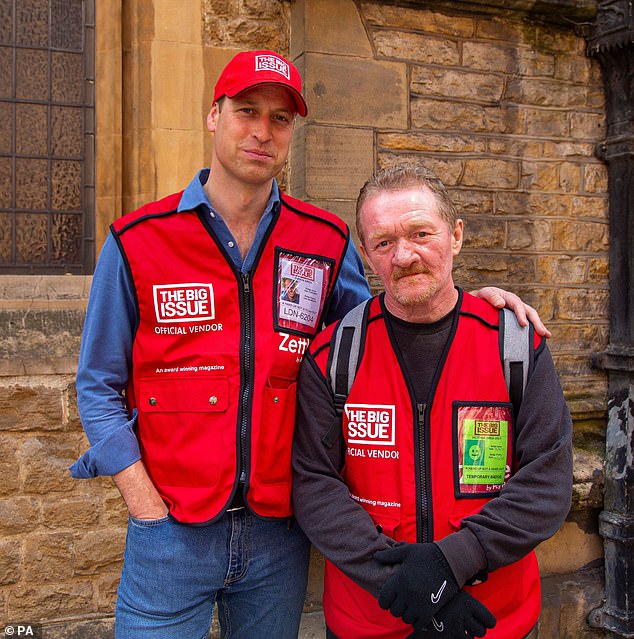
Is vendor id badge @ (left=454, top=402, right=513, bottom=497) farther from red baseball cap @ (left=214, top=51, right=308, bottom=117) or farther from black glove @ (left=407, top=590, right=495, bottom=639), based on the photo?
red baseball cap @ (left=214, top=51, right=308, bottom=117)

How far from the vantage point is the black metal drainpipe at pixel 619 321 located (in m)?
4.26

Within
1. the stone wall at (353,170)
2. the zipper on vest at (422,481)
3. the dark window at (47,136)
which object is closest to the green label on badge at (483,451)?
the zipper on vest at (422,481)

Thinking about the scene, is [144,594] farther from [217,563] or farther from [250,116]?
[250,116]

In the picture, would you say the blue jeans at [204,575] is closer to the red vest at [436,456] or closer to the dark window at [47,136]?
the red vest at [436,456]

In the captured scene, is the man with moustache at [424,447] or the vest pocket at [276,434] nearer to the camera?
the man with moustache at [424,447]

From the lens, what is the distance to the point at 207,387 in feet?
6.54

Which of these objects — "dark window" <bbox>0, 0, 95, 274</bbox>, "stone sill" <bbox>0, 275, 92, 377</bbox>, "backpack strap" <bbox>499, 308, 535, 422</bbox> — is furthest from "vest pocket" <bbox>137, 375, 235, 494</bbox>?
"dark window" <bbox>0, 0, 95, 274</bbox>

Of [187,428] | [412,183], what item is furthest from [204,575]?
[412,183]

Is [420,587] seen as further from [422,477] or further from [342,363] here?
[342,363]

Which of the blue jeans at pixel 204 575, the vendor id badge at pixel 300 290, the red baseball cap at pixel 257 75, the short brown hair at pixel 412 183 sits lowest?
the blue jeans at pixel 204 575

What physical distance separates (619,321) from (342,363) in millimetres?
3104

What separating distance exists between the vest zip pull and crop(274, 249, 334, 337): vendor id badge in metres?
0.46

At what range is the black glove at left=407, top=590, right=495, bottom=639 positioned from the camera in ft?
5.61

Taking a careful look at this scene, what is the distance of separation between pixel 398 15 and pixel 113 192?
71.5 inches
